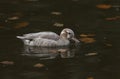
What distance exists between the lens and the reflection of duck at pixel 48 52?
40.6 feet

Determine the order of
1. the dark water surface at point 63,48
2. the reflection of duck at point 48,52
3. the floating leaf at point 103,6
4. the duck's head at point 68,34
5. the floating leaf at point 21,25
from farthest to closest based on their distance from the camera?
1. the floating leaf at point 103,6
2. the floating leaf at point 21,25
3. the duck's head at point 68,34
4. the reflection of duck at point 48,52
5. the dark water surface at point 63,48

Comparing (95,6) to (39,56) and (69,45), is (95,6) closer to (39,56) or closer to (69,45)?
(69,45)

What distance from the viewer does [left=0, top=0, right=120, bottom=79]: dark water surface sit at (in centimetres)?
1143

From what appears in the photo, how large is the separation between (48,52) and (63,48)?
1.59ft

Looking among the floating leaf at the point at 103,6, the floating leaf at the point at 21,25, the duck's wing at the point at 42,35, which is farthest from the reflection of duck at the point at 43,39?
the floating leaf at the point at 103,6

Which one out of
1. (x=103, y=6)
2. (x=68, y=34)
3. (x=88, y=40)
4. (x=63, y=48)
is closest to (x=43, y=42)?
(x=63, y=48)

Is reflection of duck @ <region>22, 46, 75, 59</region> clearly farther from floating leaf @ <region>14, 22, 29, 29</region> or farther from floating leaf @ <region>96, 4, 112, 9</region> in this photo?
floating leaf @ <region>96, 4, 112, 9</region>

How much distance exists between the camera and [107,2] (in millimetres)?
16422

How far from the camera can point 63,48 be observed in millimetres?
13031

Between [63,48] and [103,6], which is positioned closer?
[63,48]

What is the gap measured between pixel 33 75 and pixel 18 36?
211 cm

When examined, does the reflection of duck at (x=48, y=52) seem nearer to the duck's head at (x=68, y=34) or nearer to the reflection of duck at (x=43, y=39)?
the reflection of duck at (x=43, y=39)

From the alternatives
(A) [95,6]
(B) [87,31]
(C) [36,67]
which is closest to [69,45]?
(B) [87,31]

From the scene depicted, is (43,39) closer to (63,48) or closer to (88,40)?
(63,48)
